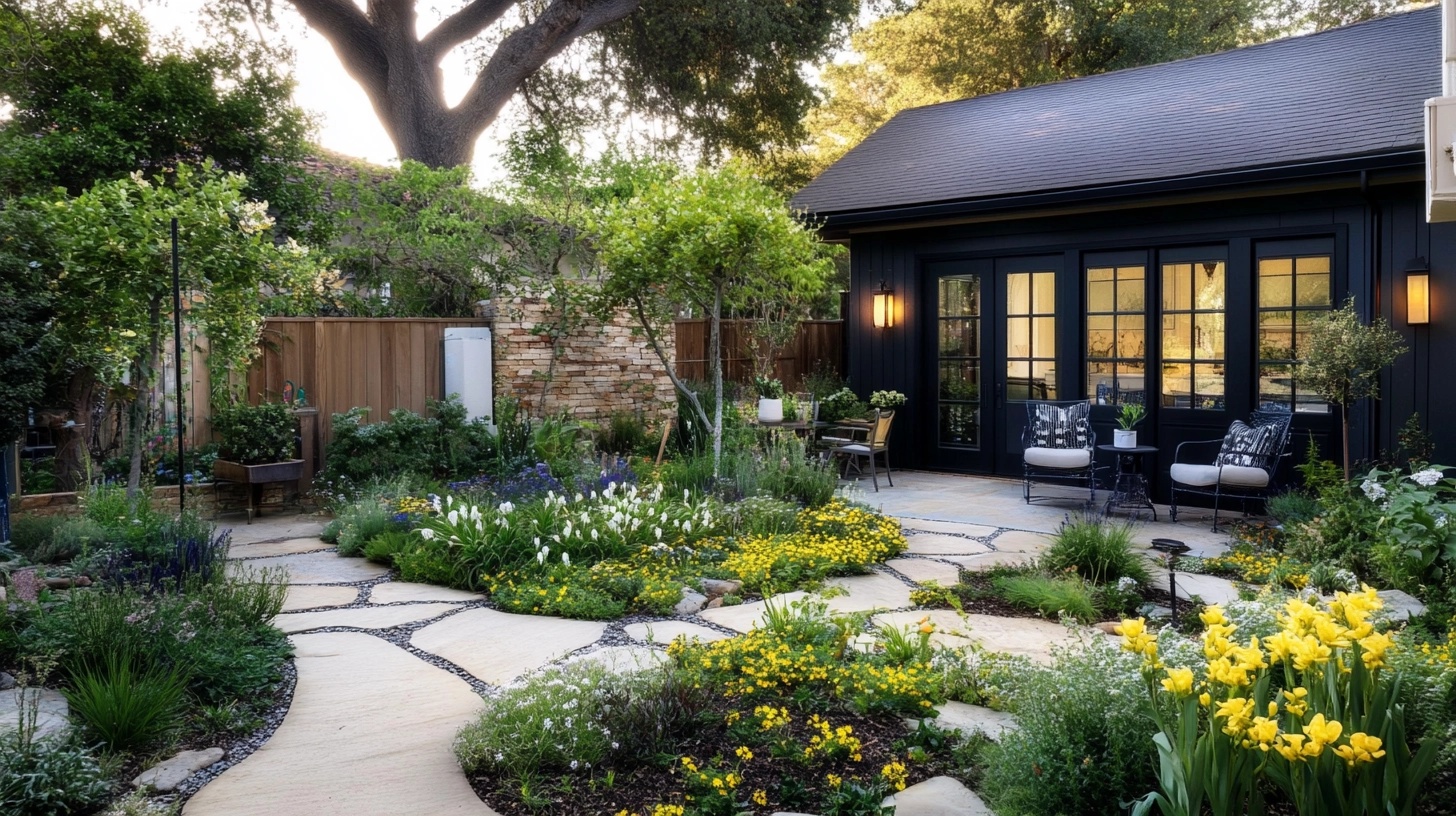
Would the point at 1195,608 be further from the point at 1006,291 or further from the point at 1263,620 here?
the point at 1006,291

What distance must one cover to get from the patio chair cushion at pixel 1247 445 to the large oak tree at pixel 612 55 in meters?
9.77

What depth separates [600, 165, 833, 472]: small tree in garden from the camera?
7.55 metres

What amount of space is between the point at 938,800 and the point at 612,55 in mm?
15457

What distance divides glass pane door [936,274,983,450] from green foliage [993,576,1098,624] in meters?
5.28

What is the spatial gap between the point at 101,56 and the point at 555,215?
462 cm

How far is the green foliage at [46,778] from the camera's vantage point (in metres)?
2.70

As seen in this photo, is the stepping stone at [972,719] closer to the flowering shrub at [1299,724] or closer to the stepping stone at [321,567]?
the flowering shrub at [1299,724]

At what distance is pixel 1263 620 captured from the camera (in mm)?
3213

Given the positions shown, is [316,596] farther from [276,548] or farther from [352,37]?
[352,37]

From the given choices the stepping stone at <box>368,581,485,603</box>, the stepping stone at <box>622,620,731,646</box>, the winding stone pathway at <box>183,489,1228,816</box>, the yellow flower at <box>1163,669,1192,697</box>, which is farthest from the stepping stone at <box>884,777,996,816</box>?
the stepping stone at <box>368,581,485,603</box>

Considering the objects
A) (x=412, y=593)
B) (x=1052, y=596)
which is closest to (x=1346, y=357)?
(x=1052, y=596)

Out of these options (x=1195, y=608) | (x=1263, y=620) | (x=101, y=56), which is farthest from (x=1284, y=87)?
(x=101, y=56)

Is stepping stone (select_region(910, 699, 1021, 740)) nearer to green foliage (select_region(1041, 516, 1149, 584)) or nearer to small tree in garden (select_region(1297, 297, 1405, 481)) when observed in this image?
green foliage (select_region(1041, 516, 1149, 584))

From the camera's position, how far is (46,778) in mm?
2738
